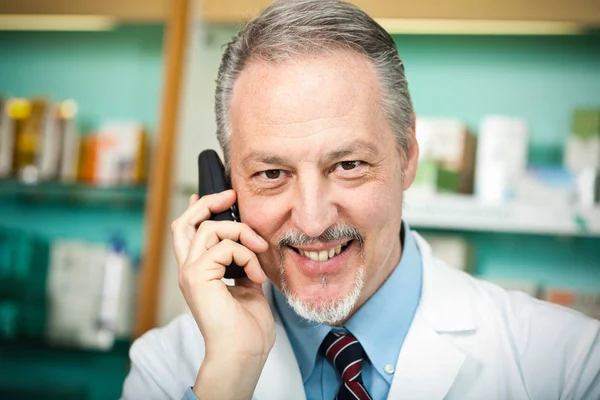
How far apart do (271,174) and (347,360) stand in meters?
0.36

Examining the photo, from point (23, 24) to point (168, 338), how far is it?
170 centimetres

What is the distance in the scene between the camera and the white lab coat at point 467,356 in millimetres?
1061

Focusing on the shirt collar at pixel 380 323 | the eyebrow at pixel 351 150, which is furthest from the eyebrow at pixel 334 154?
the shirt collar at pixel 380 323

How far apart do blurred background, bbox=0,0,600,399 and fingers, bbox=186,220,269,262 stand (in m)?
0.96

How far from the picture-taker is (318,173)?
0.99 meters

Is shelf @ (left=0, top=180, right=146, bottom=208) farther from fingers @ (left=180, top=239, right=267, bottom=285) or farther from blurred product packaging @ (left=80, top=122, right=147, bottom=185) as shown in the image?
fingers @ (left=180, top=239, right=267, bottom=285)

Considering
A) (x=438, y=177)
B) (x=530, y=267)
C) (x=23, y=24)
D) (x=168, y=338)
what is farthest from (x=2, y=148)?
(x=530, y=267)

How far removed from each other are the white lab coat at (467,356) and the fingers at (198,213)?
22 centimetres

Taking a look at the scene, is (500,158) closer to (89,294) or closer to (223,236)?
(223,236)

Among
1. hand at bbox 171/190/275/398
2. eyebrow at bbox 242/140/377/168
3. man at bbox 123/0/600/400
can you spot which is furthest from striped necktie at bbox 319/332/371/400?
eyebrow at bbox 242/140/377/168

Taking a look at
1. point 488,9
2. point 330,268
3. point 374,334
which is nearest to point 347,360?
point 374,334

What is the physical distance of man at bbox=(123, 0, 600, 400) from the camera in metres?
0.99

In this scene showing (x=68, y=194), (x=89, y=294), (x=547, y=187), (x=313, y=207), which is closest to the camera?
(x=313, y=207)

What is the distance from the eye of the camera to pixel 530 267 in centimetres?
201
